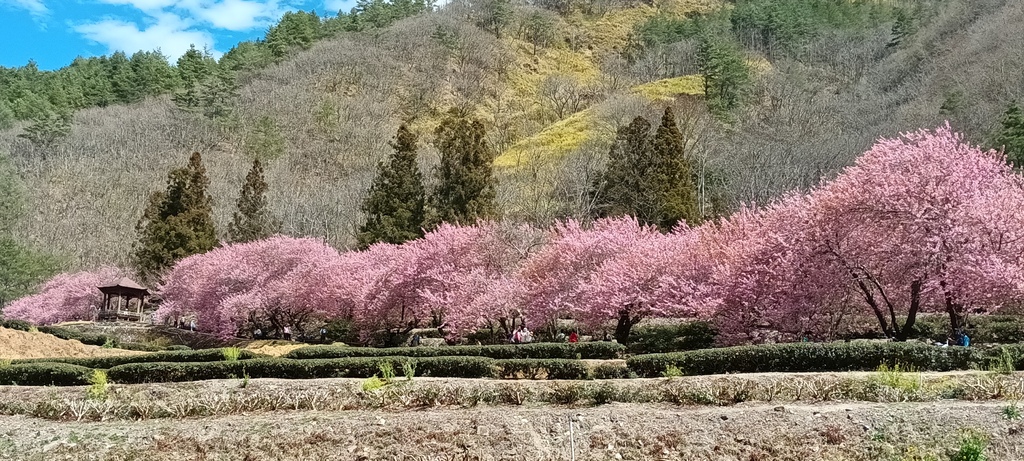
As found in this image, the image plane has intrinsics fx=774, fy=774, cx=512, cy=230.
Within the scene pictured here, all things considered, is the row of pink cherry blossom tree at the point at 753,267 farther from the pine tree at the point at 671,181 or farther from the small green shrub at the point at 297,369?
the pine tree at the point at 671,181

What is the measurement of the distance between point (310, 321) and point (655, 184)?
17167mm

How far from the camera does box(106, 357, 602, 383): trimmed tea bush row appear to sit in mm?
13328

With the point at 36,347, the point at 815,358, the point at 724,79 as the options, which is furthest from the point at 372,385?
the point at 724,79

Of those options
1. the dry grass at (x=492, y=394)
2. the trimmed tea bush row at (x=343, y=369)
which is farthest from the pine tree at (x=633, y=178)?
the dry grass at (x=492, y=394)

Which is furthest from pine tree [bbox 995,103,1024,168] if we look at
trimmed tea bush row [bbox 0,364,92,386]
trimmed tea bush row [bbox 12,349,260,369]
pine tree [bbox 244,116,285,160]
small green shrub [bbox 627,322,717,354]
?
pine tree [bbox 244,116,285,160]

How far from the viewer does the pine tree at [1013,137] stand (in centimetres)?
3178

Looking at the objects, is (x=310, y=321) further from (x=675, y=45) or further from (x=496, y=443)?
(x=675, y=45)

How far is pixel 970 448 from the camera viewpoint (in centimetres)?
761

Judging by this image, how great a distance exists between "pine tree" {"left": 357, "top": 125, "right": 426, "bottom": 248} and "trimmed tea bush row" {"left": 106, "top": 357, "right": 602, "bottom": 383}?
2188 cm

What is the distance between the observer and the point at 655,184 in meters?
37.0

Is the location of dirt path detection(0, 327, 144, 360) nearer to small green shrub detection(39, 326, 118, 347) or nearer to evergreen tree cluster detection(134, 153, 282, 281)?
Result: small green shrub detection(39, 326, 118, 347)

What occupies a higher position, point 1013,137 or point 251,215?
point 1013,137

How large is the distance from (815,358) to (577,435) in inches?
196

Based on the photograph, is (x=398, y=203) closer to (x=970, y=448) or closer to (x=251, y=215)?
(x=251, y=215)
